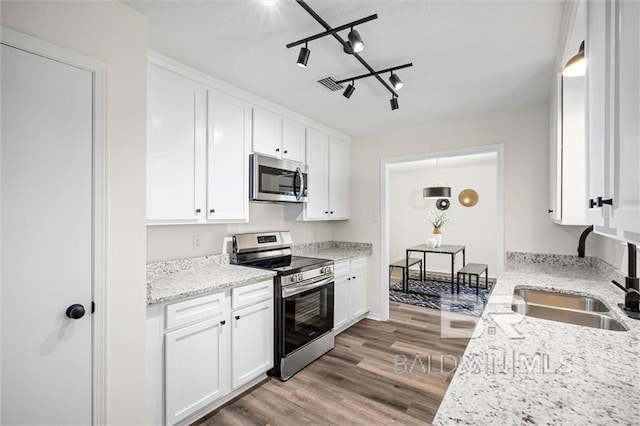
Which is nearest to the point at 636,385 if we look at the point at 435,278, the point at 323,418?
the point at 323,418

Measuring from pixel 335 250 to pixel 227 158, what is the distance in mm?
2097

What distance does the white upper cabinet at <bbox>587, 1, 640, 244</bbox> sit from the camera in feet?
2.16

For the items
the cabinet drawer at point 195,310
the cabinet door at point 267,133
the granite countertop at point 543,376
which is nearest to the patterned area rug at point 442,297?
the granite countertop at point 543,376

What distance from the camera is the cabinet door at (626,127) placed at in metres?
0.64

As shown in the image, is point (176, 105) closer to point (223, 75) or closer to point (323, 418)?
→ point (223, 75)

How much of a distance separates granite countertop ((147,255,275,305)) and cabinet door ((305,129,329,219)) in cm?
117

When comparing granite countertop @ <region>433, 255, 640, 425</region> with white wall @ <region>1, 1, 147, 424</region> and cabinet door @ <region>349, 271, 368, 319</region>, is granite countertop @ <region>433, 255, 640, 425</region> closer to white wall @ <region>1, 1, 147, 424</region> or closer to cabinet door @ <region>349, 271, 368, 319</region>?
white wall @ <region>1, 1, 147, 424</region>

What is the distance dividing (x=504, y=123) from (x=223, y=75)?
9.22 feet

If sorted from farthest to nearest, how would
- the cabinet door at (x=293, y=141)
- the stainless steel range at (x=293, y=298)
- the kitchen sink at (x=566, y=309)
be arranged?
the cabinet door at (x=293, y=141)
the stainless steel range at (x=293, y=298)
the kitchen sink at (x=566, y=309)

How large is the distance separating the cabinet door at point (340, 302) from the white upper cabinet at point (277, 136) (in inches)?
57.0

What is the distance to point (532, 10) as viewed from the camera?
1620 mm

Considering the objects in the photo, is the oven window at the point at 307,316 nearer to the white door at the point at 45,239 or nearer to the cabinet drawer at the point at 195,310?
the cabinet drawer at the point at 195,310

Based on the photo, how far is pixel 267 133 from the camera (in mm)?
2955

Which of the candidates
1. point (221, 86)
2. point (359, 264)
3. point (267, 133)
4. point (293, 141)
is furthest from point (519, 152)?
point (221, 86)
